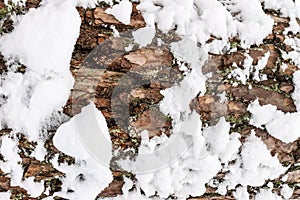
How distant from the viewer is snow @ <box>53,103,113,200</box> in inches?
54.7

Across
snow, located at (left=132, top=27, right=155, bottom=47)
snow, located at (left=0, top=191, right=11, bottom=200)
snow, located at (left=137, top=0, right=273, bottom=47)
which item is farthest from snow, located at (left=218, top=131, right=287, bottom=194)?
snow, located at (left=0, top=191, right=11, bottom=200)

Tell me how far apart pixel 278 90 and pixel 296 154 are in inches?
Result: 11.0

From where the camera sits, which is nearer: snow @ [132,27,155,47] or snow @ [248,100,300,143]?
snow @ [132,27,155,47]

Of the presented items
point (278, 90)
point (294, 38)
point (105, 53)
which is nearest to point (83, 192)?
point (105, 53)

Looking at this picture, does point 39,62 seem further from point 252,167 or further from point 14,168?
point 252,167

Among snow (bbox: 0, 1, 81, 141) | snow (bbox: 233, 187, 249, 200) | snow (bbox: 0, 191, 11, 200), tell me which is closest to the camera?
snow (bbox: 0, 1, 81, 141)

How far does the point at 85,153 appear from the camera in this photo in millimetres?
1417

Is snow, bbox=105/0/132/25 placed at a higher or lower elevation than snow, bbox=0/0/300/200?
higher

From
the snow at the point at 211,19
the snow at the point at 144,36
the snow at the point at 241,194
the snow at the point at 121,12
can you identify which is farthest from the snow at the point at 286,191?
the snow at the point at 121,12

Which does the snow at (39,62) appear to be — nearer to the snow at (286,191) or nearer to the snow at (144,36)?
the snow at (144,36)

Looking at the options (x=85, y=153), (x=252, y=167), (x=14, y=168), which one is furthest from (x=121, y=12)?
(x=252, y=167)

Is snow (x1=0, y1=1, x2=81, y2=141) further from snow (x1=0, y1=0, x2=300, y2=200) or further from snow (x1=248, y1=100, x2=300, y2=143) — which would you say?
snow (x1=248, y1=100, x2=300, y2=143)

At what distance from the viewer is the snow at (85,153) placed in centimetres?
139

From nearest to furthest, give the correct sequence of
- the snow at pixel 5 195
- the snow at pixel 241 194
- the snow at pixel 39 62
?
the snow at pixel 39 62
the snow at pixel 5 195
the snow at pixel 241 194
